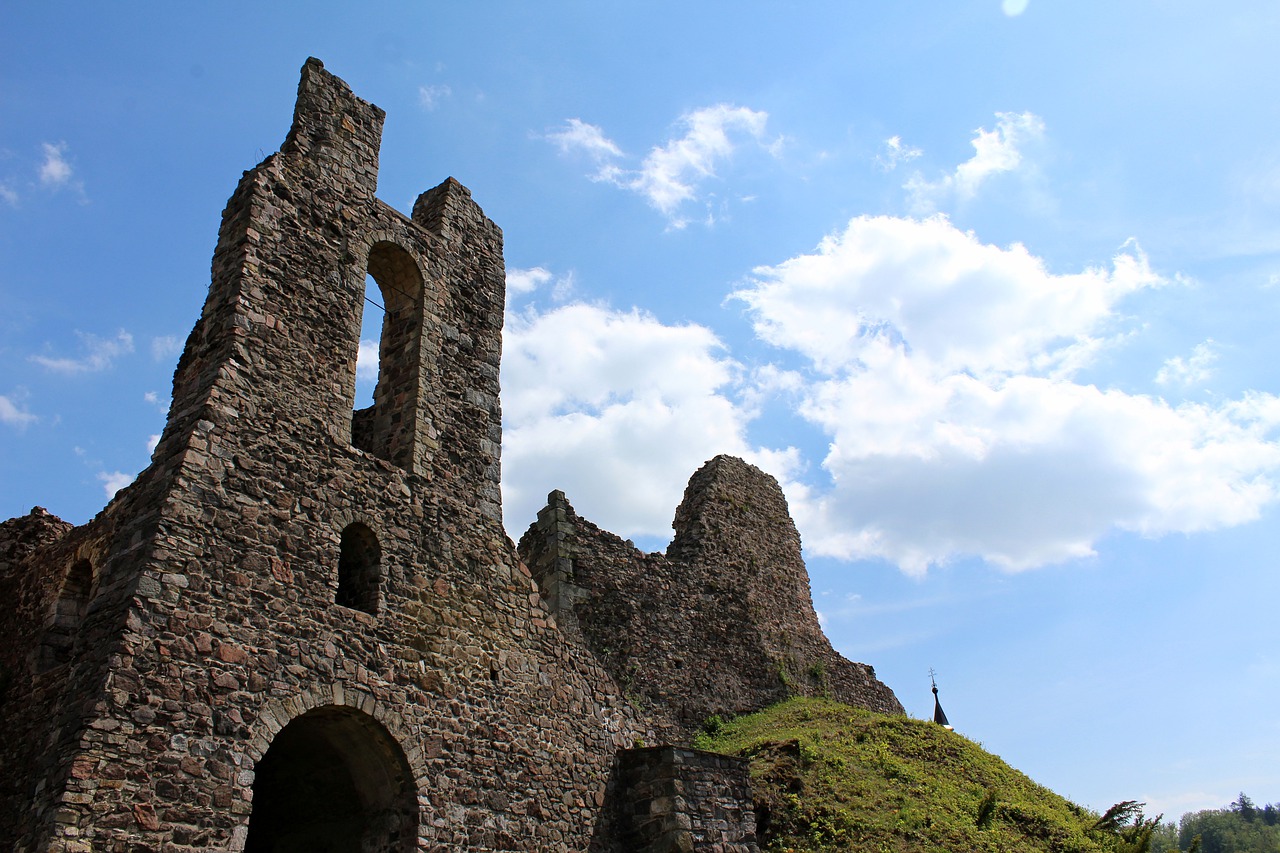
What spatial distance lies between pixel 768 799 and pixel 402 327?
8.08 metres

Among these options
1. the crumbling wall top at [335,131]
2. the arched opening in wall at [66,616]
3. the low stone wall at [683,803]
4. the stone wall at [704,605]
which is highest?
the crumbling wall top at [335,131]

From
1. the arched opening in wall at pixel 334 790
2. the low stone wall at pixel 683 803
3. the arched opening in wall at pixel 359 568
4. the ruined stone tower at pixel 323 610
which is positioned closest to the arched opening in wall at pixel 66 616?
the ruined stone tower at pixel 323 610

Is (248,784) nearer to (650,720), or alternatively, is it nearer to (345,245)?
(345,245)

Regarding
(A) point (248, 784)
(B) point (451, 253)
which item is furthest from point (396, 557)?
(B) point (451, 253)

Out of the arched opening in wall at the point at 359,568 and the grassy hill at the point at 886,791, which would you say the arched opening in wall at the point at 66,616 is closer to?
the arched opening in wall at the point at 359,568

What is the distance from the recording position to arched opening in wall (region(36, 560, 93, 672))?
31.7ft

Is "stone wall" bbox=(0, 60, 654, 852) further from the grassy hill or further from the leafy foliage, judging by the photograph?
the leafy foliage

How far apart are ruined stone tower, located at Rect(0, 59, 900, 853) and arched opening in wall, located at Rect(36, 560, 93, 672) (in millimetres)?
27

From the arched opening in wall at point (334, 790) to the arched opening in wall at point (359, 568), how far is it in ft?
4.23

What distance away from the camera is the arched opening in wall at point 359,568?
10430 mm

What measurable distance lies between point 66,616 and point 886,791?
1101 cm

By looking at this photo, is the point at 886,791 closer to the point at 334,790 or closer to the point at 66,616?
the point at 334,790

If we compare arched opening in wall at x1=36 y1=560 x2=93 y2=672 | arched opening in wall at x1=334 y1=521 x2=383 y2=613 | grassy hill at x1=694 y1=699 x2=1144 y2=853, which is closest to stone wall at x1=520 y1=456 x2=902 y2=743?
grassy hill at x1=694 y1=699 x2=1144 y2=853

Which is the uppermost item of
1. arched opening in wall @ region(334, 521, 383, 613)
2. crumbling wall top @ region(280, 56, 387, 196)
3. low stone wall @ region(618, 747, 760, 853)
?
crumbling wall top @ region(280, 56, 387, 196)
